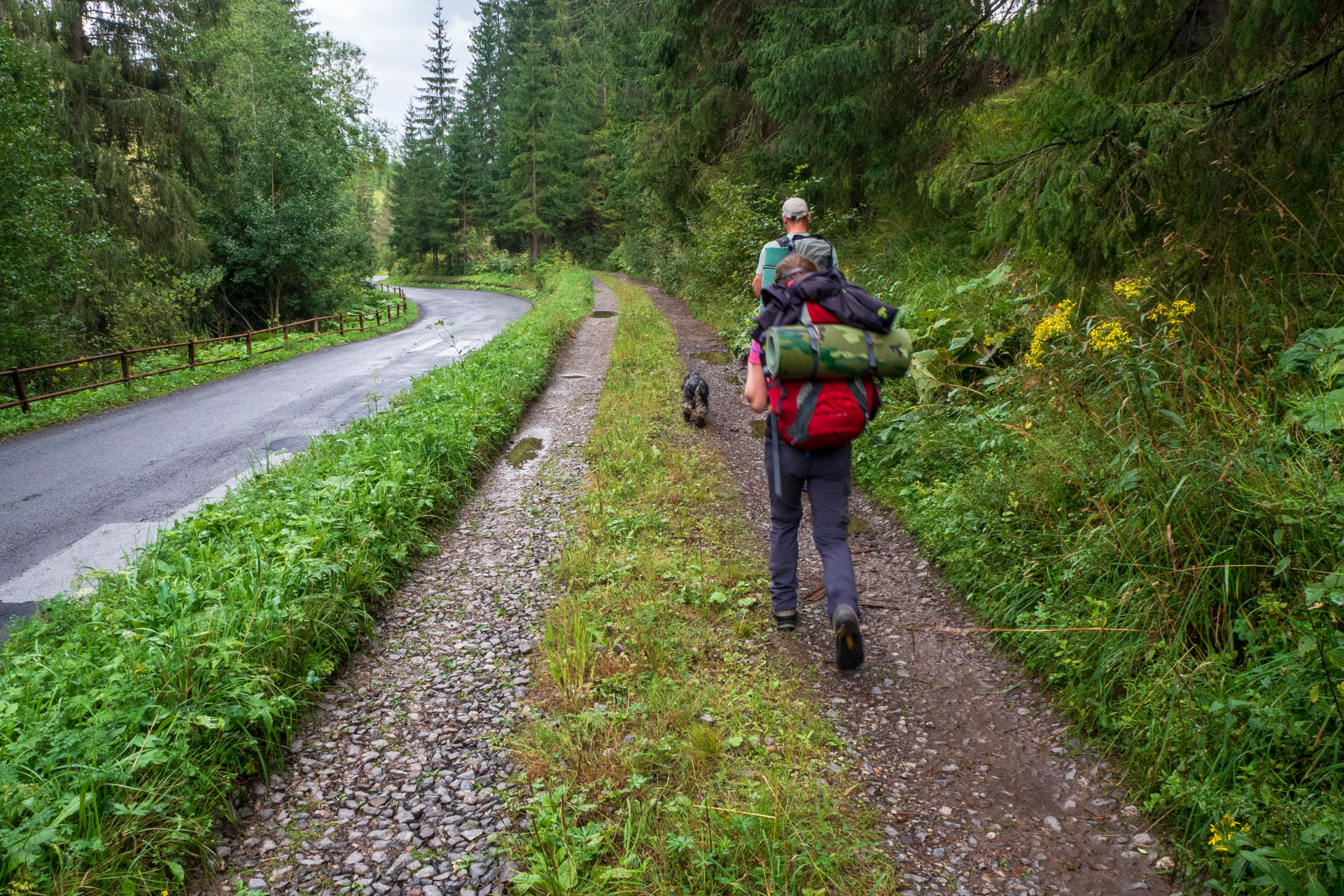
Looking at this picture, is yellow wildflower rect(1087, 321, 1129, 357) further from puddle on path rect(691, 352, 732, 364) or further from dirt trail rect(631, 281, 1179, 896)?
puddle on path rect(691, 352, 732, 364)

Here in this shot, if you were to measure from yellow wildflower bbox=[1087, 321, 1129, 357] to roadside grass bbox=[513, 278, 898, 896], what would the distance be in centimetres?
261

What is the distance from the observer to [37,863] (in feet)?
7.47

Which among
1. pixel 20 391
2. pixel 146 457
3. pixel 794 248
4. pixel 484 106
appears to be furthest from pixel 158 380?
pixel 484 106

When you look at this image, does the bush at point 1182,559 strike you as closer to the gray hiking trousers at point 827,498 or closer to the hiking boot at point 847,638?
the hiking boot at point 847,638

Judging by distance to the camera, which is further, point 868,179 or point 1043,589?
point 868,179

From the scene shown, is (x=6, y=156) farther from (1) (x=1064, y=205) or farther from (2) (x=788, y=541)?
(1) (x=1064, y=205)

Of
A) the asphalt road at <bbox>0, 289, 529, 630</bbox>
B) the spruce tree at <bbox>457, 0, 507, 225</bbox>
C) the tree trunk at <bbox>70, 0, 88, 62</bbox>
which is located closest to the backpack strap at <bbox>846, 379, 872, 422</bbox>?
the asphalt road at <bbox>0, 289, 529, 630</bbox>

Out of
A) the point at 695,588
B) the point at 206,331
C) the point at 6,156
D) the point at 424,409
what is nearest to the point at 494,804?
the point at 695,588

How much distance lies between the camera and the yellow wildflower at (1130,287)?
440 cm

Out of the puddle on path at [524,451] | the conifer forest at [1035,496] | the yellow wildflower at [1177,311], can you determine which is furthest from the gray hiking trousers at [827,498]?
the puddle on path at [524,451]

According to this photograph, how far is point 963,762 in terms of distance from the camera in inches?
121

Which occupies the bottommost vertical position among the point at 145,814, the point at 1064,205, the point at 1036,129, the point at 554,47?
the point at 145,814

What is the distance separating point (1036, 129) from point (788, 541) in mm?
3192

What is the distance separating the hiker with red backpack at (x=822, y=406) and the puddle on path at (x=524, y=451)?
4.75m
